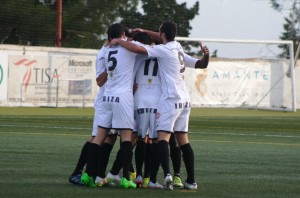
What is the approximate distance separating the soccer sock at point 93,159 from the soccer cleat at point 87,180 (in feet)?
0.19

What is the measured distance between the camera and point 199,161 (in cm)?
1622

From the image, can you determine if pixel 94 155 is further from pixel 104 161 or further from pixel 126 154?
pixel 126 154

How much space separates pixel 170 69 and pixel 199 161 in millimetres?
4333

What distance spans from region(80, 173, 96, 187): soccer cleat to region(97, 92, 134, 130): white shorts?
0.74 m

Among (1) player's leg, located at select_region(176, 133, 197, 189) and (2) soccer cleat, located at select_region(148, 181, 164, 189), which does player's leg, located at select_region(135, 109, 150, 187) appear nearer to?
(2) soccer cleat, located at select_region(148, 181, 164, 189)

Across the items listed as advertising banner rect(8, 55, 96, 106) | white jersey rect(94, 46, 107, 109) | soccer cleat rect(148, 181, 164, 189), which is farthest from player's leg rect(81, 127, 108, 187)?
advertising banner rect(8, 55, 96, 106)

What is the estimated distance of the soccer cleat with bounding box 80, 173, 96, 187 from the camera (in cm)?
1218

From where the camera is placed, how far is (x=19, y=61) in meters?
43.1

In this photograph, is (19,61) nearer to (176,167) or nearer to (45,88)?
(45,88)

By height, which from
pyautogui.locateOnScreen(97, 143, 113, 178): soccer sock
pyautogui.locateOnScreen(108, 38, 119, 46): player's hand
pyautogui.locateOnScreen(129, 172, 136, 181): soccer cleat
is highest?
pyautogui.locateOnScreen(108, 38, 119, 46): player's hand

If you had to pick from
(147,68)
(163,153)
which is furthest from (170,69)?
(163,153)

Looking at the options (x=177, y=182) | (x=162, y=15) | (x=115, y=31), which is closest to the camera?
(x=115, y=31)

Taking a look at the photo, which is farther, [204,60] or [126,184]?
[204,60]

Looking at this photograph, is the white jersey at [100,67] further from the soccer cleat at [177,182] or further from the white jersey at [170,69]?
the soccer cleat at [177,182]
